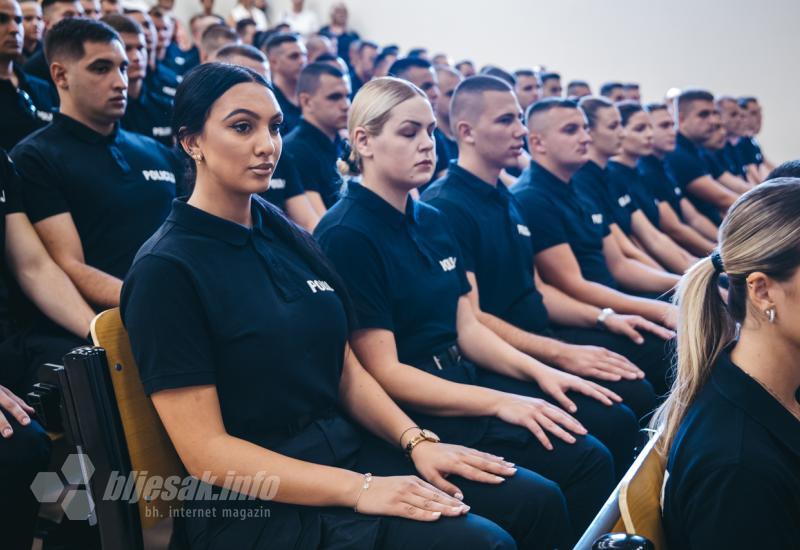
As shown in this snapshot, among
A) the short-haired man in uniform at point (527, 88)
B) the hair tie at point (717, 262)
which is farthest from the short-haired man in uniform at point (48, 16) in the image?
the hair tie at point (717, 262)

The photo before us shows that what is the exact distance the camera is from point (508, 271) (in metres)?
2.45

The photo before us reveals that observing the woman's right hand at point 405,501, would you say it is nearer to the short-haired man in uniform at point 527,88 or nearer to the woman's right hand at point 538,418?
the woman's right hand at point 538,418

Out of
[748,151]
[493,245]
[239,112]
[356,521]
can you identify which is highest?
[239,112]

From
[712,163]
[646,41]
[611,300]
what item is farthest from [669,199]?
[646,41]

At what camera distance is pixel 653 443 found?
1314 millimetres

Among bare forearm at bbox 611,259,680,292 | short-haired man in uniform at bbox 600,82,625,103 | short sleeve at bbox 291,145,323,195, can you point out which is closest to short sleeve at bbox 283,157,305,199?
short sleeve at bbox 291,145,323,195

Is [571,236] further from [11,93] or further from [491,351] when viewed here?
[11,93]

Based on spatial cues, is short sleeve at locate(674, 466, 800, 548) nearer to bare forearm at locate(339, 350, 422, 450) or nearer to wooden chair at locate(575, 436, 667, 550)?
wooden chair at locate(575, 436, 667, 550)

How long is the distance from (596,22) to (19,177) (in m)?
7.42

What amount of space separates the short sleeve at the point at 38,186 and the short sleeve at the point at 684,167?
3719 mm

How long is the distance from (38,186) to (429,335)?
118cm

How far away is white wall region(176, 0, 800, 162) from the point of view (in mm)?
7727

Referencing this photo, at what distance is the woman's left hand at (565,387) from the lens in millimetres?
1975

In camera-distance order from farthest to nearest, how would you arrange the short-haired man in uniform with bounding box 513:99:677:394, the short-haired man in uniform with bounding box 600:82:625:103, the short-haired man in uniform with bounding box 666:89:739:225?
the short-haired man in uniform with bounding box 600:82:625:103 → the short-haired man in uniform with bounding box 666:89:739:225 → the short-haired man in uniform with bounding box 513:99:677:394
